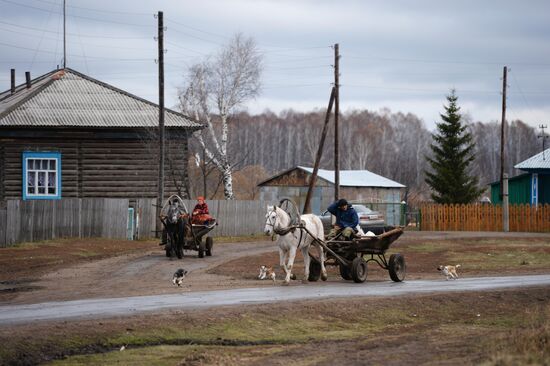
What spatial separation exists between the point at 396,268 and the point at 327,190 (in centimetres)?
4336

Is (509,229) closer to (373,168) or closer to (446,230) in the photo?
(446,230)

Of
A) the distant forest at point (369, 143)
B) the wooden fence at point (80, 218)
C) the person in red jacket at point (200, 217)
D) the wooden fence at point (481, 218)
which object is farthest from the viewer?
the distant forest at point (369, 143)

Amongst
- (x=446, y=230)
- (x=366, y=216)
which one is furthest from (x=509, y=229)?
(x=366, y=216)

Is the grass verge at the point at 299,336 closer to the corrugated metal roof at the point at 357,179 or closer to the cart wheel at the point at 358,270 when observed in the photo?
the cart wheel at the point at 358,270

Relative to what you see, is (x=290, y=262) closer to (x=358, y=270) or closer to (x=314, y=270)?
(x=314, y=270)

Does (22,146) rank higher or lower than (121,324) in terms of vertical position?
higher

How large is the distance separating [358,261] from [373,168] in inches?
3949

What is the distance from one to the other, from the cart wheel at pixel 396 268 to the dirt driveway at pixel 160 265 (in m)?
1.49

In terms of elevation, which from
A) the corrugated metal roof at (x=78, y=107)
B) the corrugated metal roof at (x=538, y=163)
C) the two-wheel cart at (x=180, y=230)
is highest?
the corrugated metal roof at (x=78, y=107)

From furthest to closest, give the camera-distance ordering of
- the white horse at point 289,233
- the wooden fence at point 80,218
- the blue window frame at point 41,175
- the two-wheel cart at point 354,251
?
the blue window frame at point 41,175 < the wooden fence at point 80,218 < the two-wheel cart at point 354,251 < the white horse at point 289,233

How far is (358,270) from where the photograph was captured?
22938 mm

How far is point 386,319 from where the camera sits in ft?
58.6

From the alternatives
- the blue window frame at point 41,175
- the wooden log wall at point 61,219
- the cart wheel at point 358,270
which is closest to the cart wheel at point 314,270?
the cart wheel at point 358,270

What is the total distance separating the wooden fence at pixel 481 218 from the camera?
5822 centimetres
